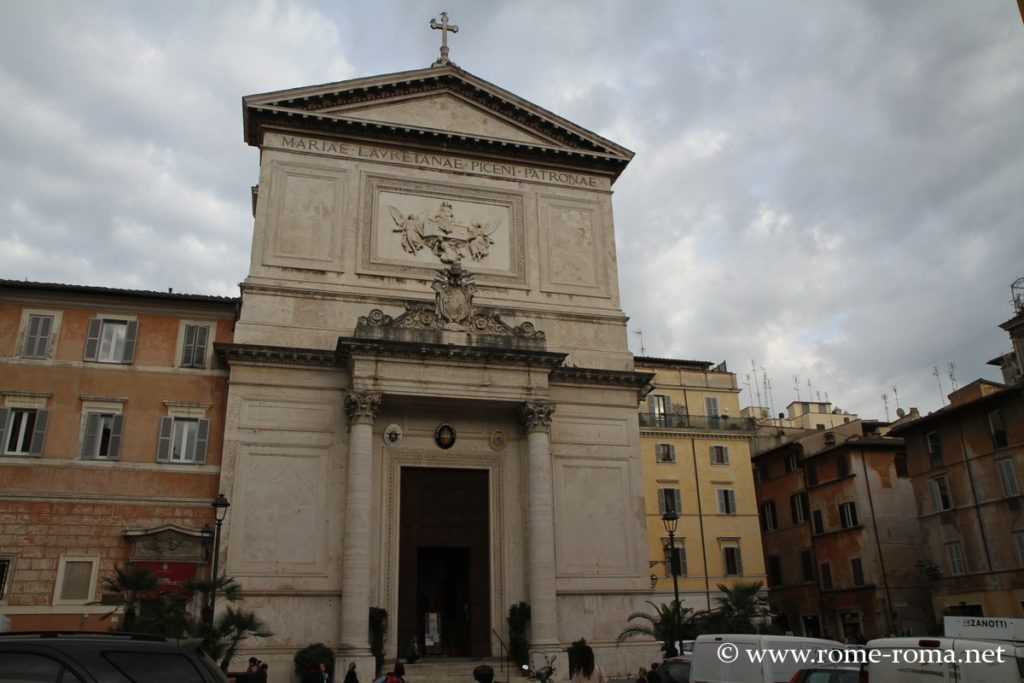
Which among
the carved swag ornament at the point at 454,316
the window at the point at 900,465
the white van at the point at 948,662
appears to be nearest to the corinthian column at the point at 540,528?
the carved swag ornament at the point at 454,316

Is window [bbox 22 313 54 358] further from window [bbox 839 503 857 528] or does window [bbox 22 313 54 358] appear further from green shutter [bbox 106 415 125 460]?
window [bbox 839 503 857 528]

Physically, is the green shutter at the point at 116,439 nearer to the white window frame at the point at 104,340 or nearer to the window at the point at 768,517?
the white window frame at the point at 104,340

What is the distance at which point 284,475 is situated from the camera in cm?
2641

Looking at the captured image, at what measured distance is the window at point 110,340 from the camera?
2684 cm

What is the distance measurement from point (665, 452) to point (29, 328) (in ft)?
99.1

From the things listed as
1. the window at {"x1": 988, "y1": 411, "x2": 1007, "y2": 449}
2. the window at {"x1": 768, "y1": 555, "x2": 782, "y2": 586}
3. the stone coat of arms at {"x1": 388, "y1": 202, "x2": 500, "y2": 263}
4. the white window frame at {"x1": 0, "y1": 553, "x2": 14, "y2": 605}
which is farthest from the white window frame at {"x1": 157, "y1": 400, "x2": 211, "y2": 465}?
the window at {"x1": 768, "y1": 555, "x2": 782, "y2": 586}

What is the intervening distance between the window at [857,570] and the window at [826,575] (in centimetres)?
192

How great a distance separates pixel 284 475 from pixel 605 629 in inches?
438

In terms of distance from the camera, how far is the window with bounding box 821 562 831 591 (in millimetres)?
45031

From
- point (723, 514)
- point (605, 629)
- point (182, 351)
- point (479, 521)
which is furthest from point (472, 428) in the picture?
point (723, 514)

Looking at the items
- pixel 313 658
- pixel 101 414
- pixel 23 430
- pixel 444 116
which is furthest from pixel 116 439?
pixel 444 116

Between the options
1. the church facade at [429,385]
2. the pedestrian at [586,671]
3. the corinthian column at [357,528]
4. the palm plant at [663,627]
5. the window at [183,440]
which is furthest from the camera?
the window at [183,440]

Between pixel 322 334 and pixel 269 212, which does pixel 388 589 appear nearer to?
pixel 322 334

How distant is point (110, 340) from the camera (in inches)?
1069
